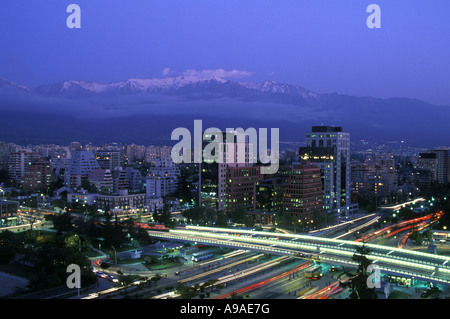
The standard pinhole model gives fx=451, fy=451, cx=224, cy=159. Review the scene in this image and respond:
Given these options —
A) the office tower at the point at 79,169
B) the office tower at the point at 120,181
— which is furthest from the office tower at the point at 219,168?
the office tower at the point at 79,169

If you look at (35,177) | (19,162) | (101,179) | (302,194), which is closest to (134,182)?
(101,179)

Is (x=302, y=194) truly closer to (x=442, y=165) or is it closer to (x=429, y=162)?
(x=442, y=165)

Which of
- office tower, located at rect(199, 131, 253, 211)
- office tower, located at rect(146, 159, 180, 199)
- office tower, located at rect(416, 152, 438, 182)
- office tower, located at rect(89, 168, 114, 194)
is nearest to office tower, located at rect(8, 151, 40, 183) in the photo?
office tower, located at rect(89, 168, 114, 194)

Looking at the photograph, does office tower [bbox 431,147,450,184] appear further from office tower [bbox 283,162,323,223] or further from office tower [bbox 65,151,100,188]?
office tower [bbox 65,151,100,188]
